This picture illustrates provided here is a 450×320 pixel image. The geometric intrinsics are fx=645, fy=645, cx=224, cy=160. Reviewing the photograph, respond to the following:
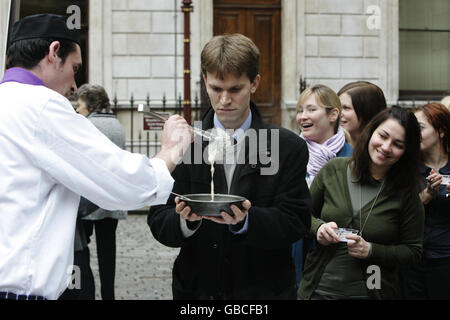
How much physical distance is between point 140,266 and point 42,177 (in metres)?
6.00

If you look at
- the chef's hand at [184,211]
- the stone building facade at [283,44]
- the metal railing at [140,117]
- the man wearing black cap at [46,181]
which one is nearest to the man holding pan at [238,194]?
the chef's hand at [184,211]

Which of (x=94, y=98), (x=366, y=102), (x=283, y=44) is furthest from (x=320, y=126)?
(x=283, y=44)

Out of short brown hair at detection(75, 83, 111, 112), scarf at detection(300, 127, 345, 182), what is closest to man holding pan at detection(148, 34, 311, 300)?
scarf at detection(300, 127, 345, 182)

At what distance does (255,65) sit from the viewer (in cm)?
295

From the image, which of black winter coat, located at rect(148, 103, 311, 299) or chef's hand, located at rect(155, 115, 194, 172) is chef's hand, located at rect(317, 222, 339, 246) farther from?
chef's hand, located at rect(155, 115, 194, 172)

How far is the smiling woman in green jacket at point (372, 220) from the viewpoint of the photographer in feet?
11.7

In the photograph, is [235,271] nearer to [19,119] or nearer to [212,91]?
[212,91]

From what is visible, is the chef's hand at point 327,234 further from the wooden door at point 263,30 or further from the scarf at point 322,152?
the wooden door at point 263,30

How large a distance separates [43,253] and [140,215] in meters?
9.72

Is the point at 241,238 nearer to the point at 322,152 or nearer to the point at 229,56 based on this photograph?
the point at 229,56

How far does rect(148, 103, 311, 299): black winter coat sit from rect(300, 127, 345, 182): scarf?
1.54m

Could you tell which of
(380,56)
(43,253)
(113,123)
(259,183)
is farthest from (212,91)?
(380,56)

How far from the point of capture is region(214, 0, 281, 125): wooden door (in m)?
13.7

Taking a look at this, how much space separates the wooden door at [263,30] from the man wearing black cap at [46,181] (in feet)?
37.2
